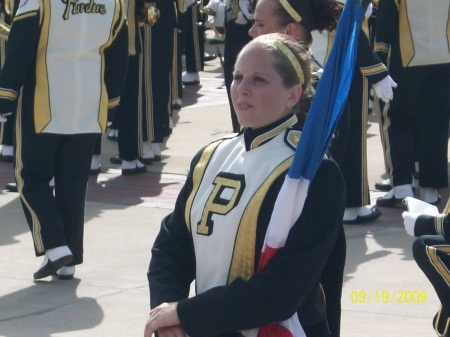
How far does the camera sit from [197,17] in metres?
13.7

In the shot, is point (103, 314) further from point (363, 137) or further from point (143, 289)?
point (363, 137)

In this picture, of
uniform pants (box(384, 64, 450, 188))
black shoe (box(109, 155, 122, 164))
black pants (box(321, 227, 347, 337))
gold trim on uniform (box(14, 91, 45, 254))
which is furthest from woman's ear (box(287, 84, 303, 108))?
black shoe (box(109, 155, 122, 164))

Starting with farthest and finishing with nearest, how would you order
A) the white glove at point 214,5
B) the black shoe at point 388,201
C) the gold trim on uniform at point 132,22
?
the white glove at point 214,5, the gold trim on uniform at point 132,22, the black shoe at point 388,201

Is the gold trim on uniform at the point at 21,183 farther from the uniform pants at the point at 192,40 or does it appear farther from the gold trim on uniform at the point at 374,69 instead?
the uniform pants at the point at 192,40

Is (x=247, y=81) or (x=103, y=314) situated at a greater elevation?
(x=247, y=81)

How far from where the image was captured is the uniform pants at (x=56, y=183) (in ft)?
20.1

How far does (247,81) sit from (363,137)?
4559mm

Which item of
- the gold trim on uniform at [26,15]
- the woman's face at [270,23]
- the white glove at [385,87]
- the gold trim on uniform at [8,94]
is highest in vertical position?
the woman's face at [270,23]

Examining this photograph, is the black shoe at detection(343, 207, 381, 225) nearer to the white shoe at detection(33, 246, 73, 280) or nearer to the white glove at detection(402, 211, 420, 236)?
the white shoe at detection(33, 246, 73, 280)

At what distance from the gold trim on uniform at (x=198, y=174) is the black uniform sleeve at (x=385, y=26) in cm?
486

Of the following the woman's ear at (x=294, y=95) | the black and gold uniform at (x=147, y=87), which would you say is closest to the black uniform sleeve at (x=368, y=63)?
the black and gold uniform at (x=147, y=87)

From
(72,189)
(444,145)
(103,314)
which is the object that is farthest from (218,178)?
(444,145)

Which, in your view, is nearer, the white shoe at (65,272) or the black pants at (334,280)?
the black pants at (334,280)

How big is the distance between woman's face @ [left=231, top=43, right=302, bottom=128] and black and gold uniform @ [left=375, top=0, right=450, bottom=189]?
4.86m
